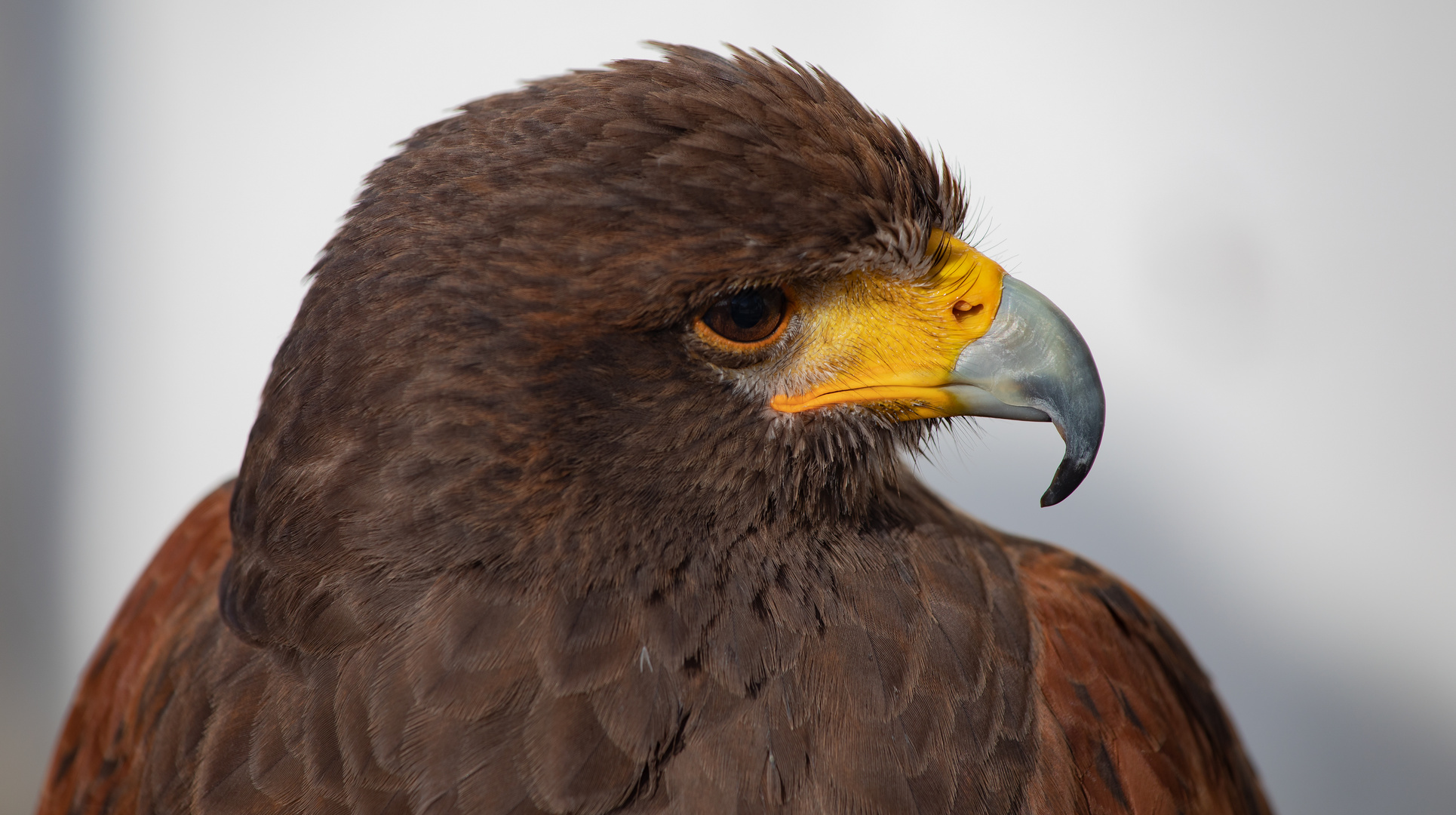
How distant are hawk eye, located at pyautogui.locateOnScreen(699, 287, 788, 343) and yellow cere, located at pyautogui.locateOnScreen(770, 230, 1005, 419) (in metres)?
0.07

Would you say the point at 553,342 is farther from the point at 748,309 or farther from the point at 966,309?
the point at 966,309

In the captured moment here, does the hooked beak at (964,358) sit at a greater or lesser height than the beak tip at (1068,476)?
greater

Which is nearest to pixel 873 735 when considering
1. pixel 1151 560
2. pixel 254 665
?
pixel 254 665

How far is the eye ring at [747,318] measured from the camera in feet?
5.02

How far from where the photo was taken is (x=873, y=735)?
156cm

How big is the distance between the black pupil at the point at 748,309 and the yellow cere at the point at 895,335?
0.10 meters

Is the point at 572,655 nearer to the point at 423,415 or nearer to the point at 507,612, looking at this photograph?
the point at 507,612

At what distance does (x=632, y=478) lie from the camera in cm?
156

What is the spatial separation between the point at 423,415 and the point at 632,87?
564 millimetres

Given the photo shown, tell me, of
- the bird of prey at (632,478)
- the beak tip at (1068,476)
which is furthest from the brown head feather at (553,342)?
the beak tip at (1068,476)

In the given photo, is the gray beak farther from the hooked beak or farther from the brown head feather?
the brown head feather

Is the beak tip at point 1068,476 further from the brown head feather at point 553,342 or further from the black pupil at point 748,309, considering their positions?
the black pupil at point 748,309

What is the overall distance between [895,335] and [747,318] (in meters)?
0.26

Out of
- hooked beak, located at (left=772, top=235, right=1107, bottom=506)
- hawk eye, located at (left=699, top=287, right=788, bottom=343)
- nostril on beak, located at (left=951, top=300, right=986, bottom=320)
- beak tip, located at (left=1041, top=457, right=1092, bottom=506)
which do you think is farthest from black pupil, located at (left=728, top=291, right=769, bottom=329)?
beak tip, located at (left=1041, top=457, right=1092, bottom=506)
